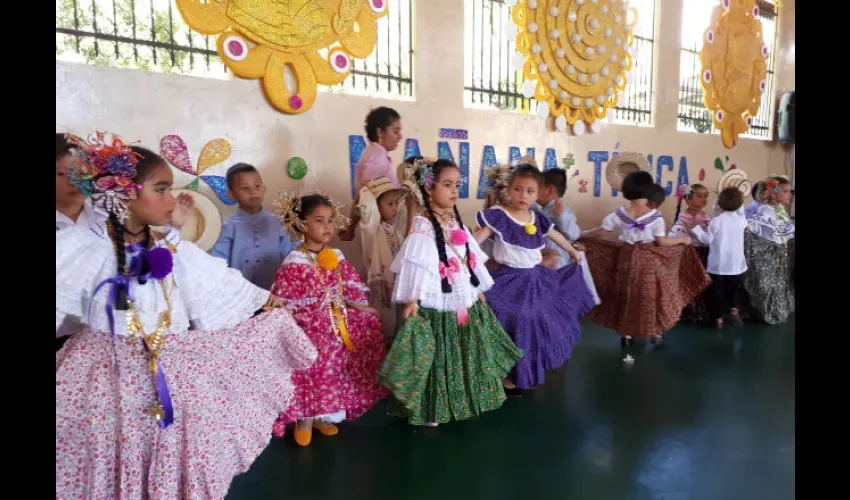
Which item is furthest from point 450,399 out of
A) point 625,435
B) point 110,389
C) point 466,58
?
point 466,58

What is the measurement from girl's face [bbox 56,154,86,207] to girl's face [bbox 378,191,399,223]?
7.23 ft

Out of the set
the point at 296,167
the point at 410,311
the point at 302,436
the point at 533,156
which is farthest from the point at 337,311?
the point at 533,156

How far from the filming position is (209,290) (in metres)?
2.39

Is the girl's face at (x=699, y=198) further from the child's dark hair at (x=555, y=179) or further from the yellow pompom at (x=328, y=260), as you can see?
the yellow pompom at (x=328, y=260)

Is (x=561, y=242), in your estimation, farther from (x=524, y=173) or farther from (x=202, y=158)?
(x=202, y=158)

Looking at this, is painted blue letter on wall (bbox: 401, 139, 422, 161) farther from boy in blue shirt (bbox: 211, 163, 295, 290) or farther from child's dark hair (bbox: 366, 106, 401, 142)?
boy in blue shirt (bbox: 211, 163, 295, 290)

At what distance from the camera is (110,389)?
209 cm

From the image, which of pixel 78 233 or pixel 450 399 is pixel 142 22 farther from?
pixel 450 399

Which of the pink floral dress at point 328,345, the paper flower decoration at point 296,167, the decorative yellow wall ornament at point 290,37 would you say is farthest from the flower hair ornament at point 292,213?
the decorative yellow wall ornament at point 290,37

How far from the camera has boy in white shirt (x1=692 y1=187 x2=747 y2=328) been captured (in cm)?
592

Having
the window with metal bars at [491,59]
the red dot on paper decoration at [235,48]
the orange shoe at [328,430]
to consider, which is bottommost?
the orange shoe at [328,430]

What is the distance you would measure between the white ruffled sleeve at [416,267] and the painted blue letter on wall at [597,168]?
5.18m

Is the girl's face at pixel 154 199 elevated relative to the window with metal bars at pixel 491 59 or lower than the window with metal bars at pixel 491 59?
lower

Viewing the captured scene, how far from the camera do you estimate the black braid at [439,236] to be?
331cm
